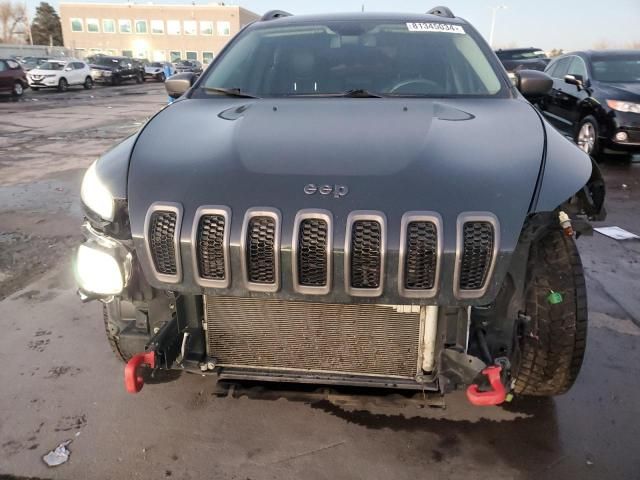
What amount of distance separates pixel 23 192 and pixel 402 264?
21.4ft

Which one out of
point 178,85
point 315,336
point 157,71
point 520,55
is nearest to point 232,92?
point 178,85

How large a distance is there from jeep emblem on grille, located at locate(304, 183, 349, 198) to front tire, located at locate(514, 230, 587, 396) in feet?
2.81

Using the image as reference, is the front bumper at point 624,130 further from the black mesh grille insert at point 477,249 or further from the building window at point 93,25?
the building window at point 93,25

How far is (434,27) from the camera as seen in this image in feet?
11.2

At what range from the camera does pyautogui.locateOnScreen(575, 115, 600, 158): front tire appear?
814 centimetres

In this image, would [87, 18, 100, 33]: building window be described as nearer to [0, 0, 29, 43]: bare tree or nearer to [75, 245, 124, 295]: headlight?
[0, 0, 29, 43]: bare tree

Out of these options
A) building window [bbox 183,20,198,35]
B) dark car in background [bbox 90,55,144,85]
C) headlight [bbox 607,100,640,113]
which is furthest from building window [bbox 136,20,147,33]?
headlight [bbox 607,100,640,113]

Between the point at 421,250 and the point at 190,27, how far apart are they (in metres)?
74.3

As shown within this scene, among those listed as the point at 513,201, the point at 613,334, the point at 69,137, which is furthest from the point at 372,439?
the point at 69,137

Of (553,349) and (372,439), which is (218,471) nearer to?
(372,439)

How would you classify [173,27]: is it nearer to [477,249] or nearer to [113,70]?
[113,70]

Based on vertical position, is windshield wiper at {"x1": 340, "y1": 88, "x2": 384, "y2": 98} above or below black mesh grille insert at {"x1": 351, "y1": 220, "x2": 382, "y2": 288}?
above

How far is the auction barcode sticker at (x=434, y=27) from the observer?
3375mm

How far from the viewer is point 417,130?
2.26m
